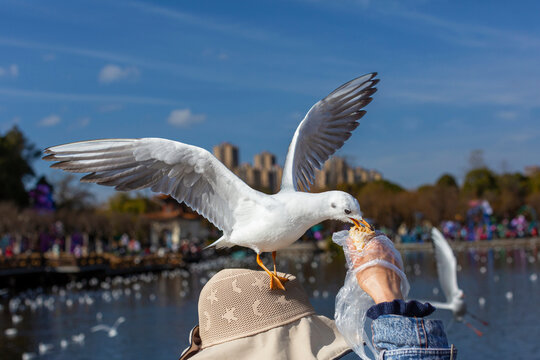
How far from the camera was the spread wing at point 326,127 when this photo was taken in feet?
9.80

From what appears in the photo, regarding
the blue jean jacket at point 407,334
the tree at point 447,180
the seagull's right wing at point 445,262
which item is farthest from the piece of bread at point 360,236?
the tree at point 447,180

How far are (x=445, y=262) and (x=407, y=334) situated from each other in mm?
11563

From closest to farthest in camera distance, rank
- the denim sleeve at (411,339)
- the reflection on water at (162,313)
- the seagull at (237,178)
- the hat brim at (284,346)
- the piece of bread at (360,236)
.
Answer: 1. the denim sleeve at (411,339)
2. the piece of bread at (360,236)
3. the hat brim at (284,346)
4. the seagull at (237,178)
5. the reflection on water at (162,313)

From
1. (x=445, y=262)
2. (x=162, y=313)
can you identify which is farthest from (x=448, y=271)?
(x=162, y=313)

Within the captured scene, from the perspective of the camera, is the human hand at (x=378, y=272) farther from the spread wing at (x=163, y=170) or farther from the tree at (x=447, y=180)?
the tree at (x=447, y=180)

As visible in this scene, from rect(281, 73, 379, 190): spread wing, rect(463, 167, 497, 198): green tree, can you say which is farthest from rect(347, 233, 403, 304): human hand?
rect(463, 167, 497, 198): green tree

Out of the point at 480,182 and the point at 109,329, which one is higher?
the point at 480,182

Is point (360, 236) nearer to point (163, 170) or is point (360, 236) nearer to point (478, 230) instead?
point (163, 170)

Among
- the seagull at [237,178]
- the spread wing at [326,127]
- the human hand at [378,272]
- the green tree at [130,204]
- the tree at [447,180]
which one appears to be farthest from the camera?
the tree at [447,180]

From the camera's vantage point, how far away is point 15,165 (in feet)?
151

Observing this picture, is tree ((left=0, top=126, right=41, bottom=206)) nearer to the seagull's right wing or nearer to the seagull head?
the seagull's right wing

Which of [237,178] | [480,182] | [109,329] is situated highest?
[480,182]

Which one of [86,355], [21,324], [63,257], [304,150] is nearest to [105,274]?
[63,257]

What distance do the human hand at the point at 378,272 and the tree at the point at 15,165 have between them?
45598 millimetres
